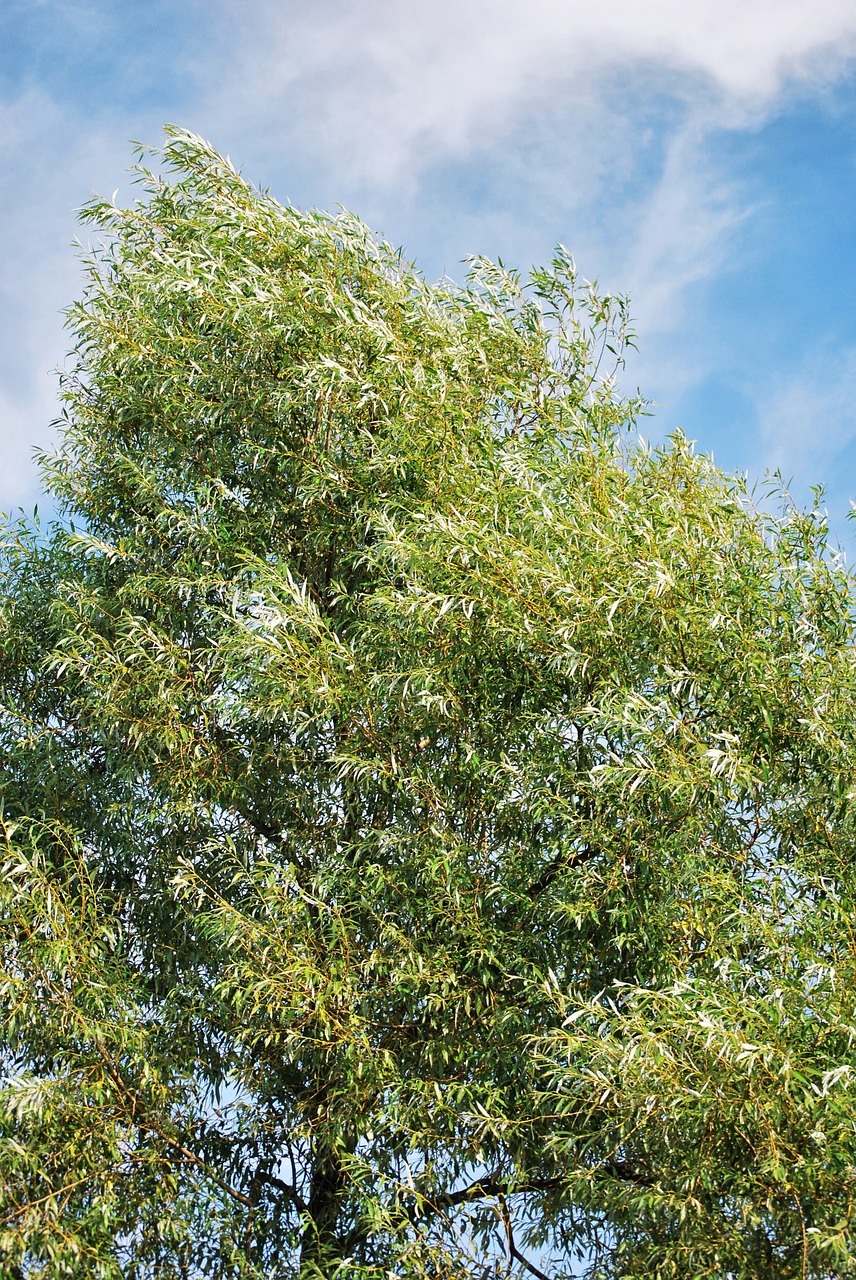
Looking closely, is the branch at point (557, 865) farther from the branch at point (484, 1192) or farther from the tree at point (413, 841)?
the branch at point (484, 1192)

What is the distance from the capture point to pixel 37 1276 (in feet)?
18.7

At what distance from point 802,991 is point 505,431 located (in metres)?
4.71

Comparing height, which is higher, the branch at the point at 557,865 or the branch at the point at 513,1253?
the branch at the point at 557,865

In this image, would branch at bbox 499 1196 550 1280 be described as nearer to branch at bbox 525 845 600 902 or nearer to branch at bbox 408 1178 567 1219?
branch at bbox 408 1178 567 1219

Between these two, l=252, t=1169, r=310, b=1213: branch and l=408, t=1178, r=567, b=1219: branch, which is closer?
l=408, t=1178, r=567, b=1219: branch

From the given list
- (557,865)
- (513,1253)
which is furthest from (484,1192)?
(557,865)

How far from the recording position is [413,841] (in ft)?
22.1

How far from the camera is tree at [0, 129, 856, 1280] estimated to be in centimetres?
566

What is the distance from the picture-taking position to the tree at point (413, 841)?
5.66m

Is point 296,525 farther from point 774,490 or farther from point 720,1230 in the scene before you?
point 720,1230

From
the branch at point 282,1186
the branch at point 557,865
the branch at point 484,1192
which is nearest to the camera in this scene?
the branch at point 484,1192

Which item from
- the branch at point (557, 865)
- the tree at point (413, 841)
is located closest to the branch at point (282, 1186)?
the tree at point (413, 841)

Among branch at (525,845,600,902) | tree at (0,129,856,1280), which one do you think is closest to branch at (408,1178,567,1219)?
tree at (0,129,856,1280)

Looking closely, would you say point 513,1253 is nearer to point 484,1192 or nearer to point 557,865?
point 484,1192
